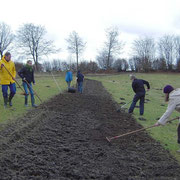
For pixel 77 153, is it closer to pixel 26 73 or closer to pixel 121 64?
pixel 26 73

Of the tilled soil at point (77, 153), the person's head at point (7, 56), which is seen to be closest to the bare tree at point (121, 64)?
the person's head at point (7, 56)

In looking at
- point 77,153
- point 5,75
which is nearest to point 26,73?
point 5,75

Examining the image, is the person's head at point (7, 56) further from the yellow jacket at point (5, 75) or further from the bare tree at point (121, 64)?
the bare tree at point (121, 64)

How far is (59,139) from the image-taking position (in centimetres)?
591

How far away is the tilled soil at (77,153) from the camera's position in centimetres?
404

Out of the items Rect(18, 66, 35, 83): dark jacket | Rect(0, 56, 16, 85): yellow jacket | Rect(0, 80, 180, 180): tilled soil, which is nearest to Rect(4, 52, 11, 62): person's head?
Rect(0, 56, 16, 85): yellow jacket

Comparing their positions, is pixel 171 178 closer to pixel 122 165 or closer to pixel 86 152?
pixel 122 165

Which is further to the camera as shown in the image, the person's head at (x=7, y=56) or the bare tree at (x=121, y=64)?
the bare tree at (x=121, y=64)

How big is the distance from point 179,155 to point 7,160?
14.9ft

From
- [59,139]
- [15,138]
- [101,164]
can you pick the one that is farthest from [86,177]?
[15,138]

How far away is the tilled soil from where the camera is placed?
4.04 meters

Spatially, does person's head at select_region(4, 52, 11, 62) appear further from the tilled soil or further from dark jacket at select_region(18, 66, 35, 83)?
the tilled soil

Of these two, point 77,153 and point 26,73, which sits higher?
point 26,73

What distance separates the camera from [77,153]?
5.00 m
